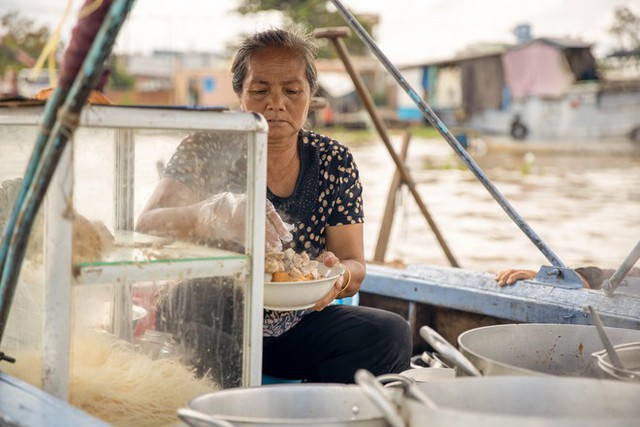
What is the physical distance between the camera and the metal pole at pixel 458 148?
2410 millimetres

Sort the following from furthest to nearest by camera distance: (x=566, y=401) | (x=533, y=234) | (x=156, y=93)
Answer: (x=156, y=93) < (x=533, y=234) < (x=566, y=401)

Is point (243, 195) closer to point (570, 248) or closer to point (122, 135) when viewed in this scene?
point (122, 135)

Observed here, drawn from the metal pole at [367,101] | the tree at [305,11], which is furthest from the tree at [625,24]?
the metal pole at [367,101]

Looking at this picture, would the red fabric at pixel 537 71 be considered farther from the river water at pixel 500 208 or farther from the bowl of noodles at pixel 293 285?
the bowl of noodles at pixel 293 285

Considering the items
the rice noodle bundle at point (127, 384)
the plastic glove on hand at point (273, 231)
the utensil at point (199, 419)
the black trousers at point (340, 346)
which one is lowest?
the black trousers at point (340, 346)

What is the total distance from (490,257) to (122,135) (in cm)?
696

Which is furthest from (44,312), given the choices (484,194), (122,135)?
(484,194)

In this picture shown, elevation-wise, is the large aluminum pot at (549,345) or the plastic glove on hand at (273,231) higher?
the plastic glove on hand at (273,231)

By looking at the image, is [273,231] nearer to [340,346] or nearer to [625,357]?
[340,346]

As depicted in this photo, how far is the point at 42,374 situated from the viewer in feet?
4.25

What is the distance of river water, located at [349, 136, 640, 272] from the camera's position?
8109 millimetres

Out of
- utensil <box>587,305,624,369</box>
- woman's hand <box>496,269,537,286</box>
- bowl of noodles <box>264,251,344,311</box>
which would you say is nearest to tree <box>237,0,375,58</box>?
woman's hand <box>496,269,537,286</box>

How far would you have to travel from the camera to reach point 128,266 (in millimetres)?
1306

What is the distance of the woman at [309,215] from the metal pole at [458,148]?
0.20 metres
